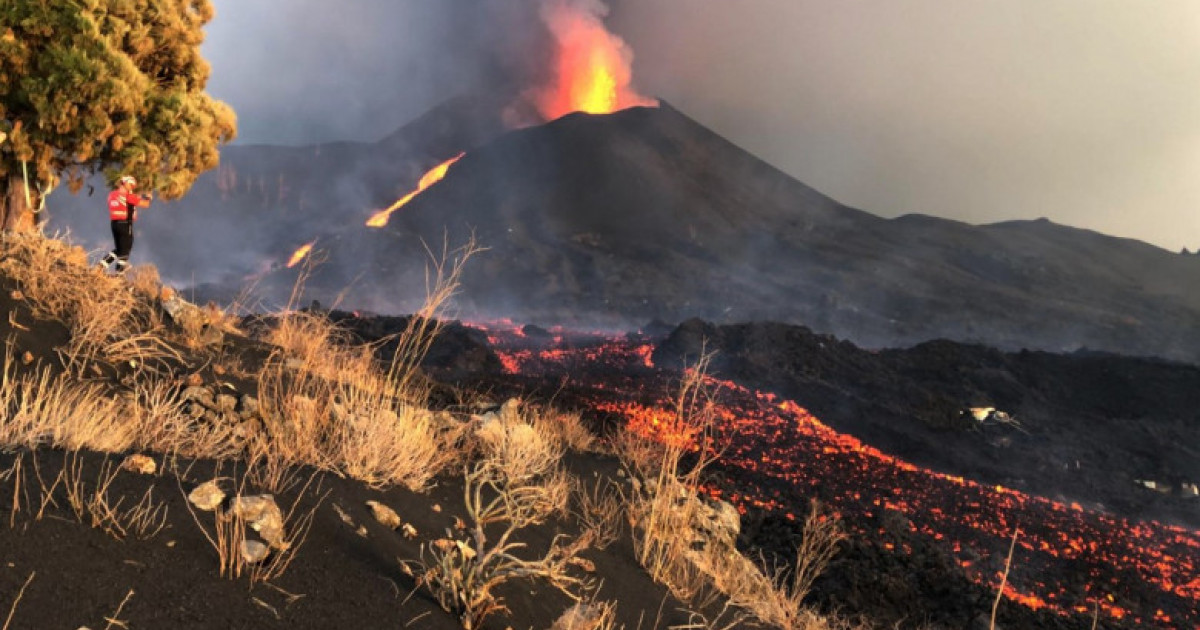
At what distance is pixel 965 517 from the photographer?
13.2m

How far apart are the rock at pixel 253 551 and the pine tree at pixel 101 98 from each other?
8.35 m

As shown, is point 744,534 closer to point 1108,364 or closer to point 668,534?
point 668,534

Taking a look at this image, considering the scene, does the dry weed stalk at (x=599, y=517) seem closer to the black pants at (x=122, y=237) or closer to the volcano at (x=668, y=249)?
the black pants at (x=122, y=237)

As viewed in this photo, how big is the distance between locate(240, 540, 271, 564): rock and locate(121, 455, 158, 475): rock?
3.04 ft

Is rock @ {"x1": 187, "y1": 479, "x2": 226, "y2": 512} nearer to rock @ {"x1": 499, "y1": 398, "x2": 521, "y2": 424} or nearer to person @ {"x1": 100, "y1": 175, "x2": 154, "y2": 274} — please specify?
rock @ {"x1": 499, "y1": 398, "x2": 521, "y2": 424}

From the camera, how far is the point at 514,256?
6000cm

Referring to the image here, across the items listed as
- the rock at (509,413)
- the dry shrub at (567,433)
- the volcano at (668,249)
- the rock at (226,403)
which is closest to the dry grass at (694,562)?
the rock at (509,413)

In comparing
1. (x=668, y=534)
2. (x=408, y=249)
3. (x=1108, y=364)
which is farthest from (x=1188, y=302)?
(x=668, y=534)

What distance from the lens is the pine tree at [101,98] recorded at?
8883 mm

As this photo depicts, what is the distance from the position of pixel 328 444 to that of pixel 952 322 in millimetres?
55163

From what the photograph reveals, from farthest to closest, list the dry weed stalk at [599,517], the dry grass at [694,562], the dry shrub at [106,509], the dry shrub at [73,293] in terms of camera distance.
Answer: the dry shrub at [73,293]
the dry weed stalk at [599,517]
the dry grass at [694,562]
the dry shrub at [106,509]

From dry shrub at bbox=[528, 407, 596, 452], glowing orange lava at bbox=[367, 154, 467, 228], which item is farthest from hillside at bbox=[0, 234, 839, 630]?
glowing orange lava at bbox=[367, 154, 467, 228]

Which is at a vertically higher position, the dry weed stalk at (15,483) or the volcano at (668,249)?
the volcano at (668,249)

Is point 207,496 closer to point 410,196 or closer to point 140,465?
point 140,465
